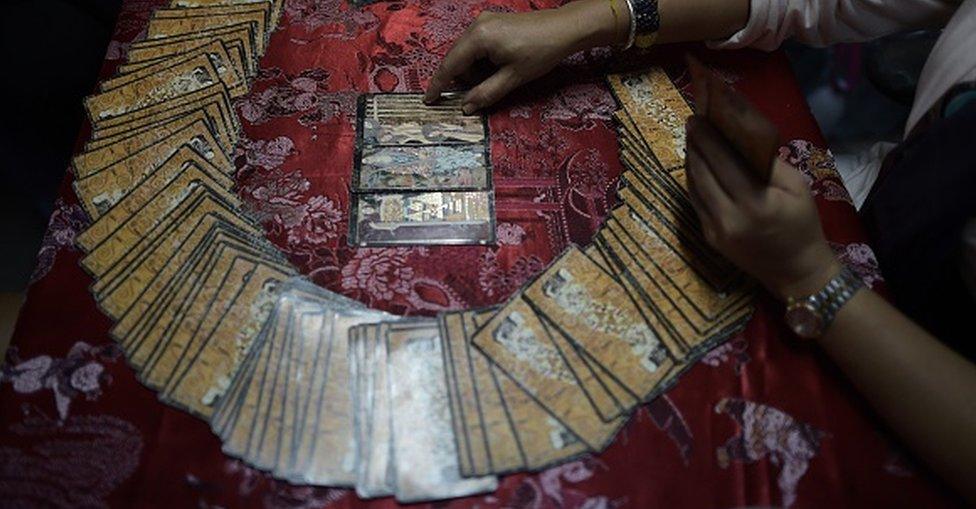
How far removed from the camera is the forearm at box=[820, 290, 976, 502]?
2.86ft

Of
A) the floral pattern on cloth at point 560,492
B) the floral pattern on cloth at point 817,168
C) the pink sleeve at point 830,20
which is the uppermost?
the pink sleeve at point 830,20

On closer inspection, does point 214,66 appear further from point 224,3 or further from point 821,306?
point 821,306

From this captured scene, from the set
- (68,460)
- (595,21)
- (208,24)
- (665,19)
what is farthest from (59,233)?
(665,19)

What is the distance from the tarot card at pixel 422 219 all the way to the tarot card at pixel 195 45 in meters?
0.37

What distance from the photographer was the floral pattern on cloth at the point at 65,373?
934 mm

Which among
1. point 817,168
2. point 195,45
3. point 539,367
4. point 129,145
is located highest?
point 195,45

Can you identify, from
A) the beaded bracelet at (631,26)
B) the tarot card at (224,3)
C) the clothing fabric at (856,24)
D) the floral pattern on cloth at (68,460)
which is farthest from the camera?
the tarot card at (224,3)

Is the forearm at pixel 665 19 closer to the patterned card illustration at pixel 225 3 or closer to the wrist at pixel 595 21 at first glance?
the wrist at pixel 595 21

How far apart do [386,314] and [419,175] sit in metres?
0.24

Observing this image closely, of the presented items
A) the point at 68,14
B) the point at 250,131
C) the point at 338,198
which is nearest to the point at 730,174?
the point at 338,198

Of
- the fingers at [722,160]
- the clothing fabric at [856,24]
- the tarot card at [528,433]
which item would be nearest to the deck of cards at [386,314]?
the tarot card at [528,433]

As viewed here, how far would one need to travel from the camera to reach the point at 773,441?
93 centimetres

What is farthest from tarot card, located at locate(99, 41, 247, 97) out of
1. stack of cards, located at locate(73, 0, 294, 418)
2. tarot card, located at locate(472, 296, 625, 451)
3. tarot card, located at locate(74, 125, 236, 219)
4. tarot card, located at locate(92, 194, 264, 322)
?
tarot card, located at locate(472, 296, 625, 451)

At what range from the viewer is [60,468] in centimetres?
88
